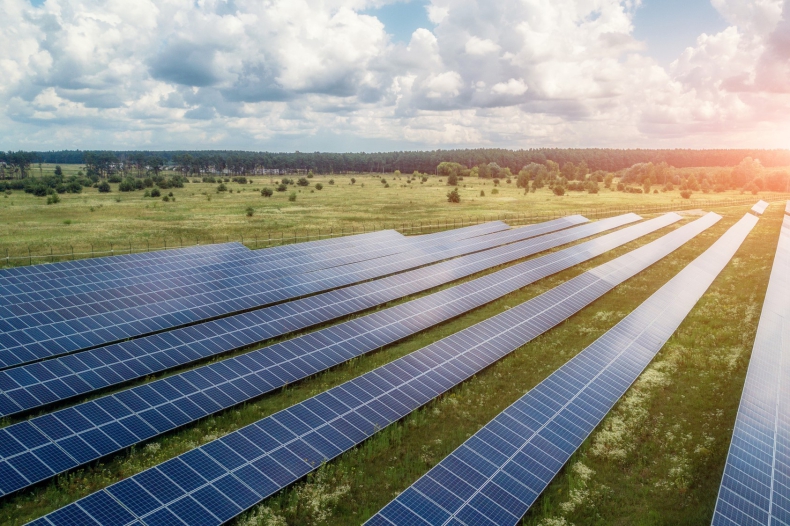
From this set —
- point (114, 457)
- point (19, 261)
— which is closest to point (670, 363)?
point (114, 457)

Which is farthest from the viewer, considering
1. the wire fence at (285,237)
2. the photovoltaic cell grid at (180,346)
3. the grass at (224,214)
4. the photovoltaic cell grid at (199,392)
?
the grass at (224,214)

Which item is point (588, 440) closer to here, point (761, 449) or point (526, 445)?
point (526, 445)

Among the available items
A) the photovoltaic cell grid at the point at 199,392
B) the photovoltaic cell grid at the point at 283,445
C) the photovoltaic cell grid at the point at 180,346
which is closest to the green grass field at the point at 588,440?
the photovoltaic cell grid at the point at 199,392

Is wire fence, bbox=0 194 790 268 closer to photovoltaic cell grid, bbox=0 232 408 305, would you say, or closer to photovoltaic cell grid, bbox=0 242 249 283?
photovoltaic cell grid, bbox=0 242 249 283

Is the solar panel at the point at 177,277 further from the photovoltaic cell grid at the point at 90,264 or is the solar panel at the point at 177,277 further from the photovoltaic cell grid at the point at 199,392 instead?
the photovoltaic cell grid at the point at 199,392

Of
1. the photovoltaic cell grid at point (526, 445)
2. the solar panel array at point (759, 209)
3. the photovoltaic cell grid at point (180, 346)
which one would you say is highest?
the solar panel array at point (759, 209)

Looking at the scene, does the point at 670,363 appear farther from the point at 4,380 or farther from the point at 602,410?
the point at 4,380

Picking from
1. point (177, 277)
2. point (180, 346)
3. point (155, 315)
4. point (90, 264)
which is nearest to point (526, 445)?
point (180, 346)
